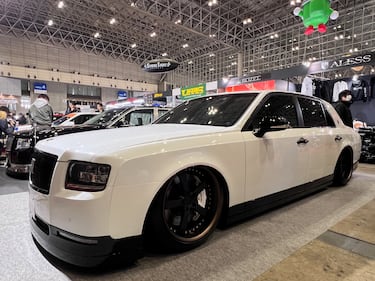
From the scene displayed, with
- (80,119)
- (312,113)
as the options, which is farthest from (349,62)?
(80,119)

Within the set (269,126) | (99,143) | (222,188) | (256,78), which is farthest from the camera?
(256,78)

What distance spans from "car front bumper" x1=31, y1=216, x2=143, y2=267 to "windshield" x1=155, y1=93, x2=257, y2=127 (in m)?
1.29

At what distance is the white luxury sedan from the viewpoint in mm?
1542

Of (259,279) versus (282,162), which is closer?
(259,279)

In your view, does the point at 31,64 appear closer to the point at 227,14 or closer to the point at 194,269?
the point at 227,14

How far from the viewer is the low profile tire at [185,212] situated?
1796 mm

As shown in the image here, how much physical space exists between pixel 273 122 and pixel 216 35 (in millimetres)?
17313

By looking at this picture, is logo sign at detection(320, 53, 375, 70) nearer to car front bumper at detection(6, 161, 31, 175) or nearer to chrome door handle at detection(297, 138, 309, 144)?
chrome door handle at detection(297, 138, 309, 144)

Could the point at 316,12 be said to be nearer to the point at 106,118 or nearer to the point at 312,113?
the point at 312,113

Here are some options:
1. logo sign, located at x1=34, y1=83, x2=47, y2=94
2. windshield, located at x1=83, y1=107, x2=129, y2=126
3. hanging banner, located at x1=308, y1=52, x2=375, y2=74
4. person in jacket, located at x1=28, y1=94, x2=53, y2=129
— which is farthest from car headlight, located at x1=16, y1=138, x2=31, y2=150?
logo sign, located at x1=34, y1=83, x2=47, y2=94

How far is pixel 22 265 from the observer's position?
1783mm

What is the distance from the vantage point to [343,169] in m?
4.03

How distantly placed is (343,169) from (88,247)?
3.92 meters

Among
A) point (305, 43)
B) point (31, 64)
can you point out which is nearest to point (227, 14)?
point (305, 43)
